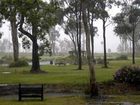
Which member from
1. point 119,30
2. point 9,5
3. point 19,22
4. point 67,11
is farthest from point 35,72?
point 119,30

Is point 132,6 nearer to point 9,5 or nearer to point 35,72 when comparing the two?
point 35,72

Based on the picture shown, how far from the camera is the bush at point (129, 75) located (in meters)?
34.4

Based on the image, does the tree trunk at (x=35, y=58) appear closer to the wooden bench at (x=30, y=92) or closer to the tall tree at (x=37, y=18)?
the tall tree at (x=37, y=18)

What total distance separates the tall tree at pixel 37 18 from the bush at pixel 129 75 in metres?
13.6

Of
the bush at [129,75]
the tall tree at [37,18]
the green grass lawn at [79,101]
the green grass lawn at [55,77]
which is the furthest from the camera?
the tall tree at [37,18]

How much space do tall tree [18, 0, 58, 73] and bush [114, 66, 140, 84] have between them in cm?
1362

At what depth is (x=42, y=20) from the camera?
4775 cm

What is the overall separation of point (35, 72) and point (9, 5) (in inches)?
423

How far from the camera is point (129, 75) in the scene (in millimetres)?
35000

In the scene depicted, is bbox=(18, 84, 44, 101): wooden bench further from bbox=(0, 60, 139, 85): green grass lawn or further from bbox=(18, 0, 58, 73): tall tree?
bbox=(18, 0, 58, 73): tall tree

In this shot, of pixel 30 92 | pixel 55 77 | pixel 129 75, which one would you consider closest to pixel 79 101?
pixel 30 92

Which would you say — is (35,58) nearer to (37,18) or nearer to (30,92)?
(37,18)

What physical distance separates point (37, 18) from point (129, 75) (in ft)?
49.4

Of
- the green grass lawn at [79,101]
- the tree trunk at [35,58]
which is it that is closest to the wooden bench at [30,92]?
the green grass lawn at [79,101]
